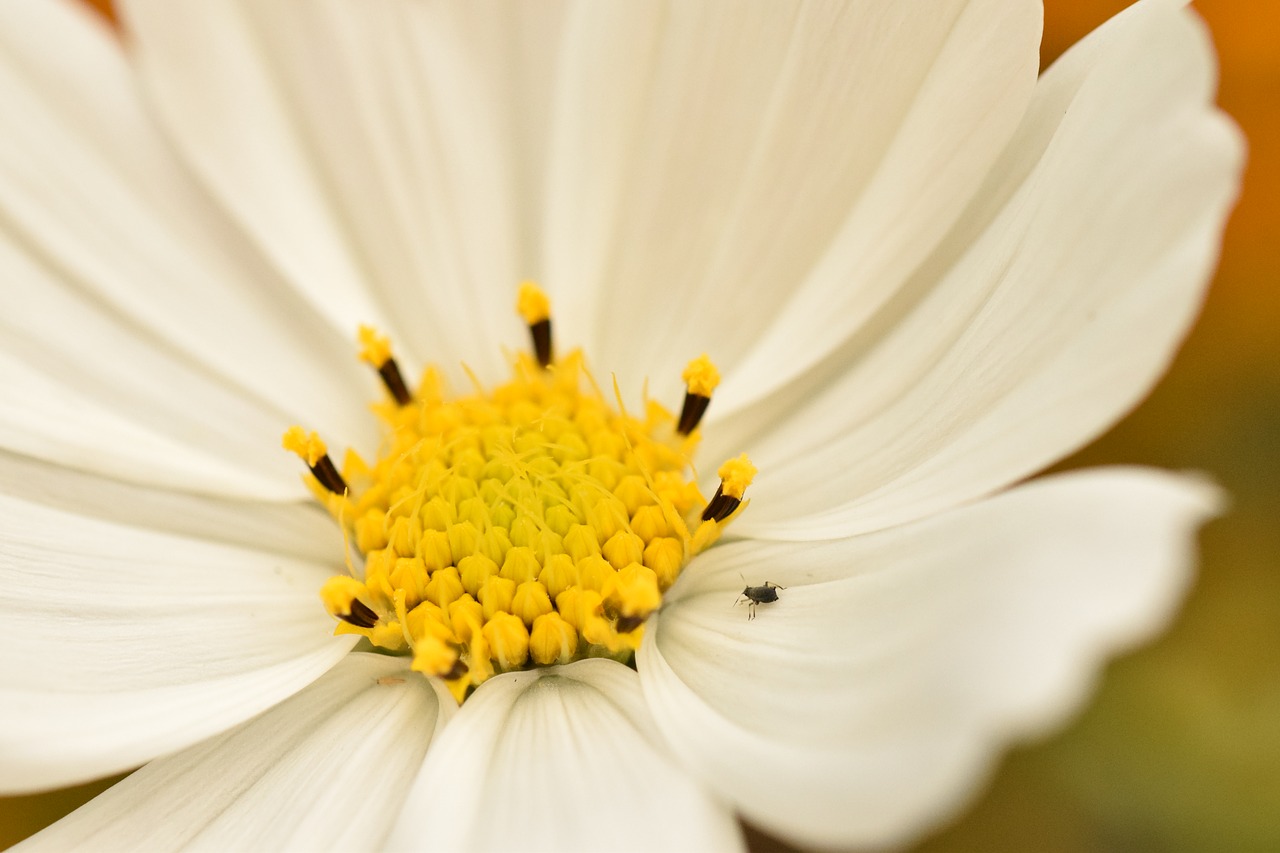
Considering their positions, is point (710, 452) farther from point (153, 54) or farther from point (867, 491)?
point (153, 54)

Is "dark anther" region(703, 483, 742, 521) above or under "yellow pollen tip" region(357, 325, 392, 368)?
under

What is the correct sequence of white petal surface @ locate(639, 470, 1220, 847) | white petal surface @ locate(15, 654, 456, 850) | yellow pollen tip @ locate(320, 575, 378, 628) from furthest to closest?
yellow pollen tip @ locate(320, 575, 378, 628), white petal surface @ locate(15, 654, 456, 850), white petal surface @ locate(639, 470, 1220, 847)

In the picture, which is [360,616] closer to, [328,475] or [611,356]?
[328,475]

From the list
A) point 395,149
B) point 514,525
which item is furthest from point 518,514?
point 395,149

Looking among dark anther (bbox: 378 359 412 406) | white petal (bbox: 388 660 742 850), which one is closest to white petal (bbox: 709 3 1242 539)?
white petal (bbox: 388 660 742 850)

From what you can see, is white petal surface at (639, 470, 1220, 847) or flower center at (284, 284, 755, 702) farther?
flower center at (284, 284, 755, 702)

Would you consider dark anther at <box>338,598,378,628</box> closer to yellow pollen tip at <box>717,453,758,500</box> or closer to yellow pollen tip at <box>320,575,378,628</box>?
yellow pollen tip at <box>320,575,378,628</box>

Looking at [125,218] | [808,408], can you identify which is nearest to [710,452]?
[808,408]
